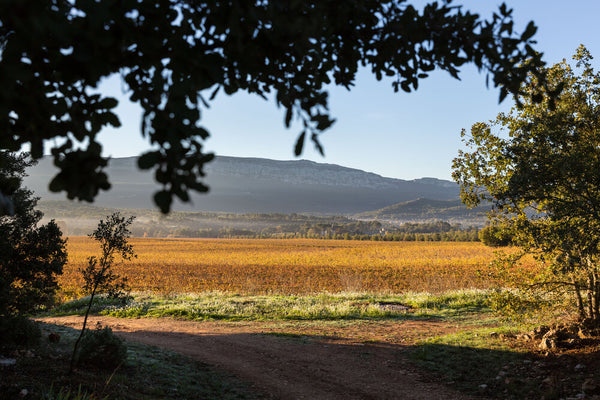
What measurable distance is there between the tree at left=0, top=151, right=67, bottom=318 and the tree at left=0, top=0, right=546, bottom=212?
7.15 meters

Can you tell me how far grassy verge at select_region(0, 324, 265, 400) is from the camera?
6.69 m

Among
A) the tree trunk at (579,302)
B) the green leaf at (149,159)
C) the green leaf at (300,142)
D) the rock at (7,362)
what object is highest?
the green leaf at (300,142)

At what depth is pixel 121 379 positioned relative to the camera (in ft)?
25.9

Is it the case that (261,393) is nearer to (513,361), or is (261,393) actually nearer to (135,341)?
Answer: (135,341)

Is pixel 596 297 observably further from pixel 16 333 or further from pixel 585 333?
pixel 16 333

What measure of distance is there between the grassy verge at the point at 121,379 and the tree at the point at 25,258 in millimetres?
1149

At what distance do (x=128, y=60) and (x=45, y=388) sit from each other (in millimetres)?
6359

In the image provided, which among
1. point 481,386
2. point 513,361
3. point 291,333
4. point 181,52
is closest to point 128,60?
point 181,52

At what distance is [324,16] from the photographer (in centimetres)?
284

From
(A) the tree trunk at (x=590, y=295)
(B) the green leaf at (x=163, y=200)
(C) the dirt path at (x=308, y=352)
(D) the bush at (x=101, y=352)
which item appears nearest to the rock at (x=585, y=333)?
(A) the tree trunk at (x=590, y=295)

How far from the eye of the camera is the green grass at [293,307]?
17.2 m

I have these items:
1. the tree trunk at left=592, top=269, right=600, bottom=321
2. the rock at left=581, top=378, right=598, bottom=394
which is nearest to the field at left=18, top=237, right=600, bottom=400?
the rock at left=581, top=378, right=598, bottom=394

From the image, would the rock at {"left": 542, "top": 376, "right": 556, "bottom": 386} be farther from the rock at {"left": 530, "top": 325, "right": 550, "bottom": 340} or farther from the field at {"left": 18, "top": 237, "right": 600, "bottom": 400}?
the rock at {"left": 530, "top": 325, "right": 550, "bottom": 340}

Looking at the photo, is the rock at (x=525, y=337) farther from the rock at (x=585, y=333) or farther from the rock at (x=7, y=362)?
the rock at (x=7, y=362)
